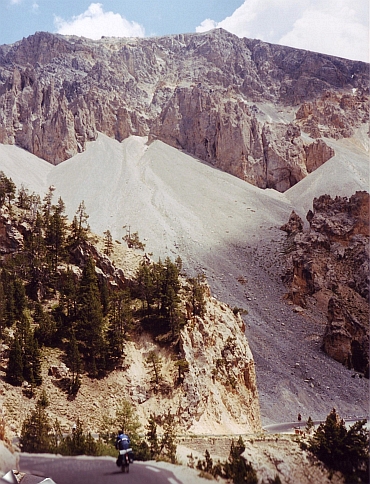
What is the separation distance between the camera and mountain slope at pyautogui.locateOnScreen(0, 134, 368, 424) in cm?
2405

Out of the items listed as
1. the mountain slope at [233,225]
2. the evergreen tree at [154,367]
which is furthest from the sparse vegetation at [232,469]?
the mountain slope at [233,225]

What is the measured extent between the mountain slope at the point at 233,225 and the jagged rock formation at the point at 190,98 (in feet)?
→ 13.2

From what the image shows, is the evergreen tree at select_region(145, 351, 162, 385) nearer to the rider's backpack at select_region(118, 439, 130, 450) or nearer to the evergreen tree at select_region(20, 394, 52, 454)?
the evergreen tree at select_region(20, 394, 52, 454)

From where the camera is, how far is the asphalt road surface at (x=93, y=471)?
13.9 feet

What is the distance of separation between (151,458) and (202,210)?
4784 centimetres

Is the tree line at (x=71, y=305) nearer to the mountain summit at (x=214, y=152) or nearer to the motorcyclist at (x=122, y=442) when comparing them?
the motorcyclist at (x=122, y=442)

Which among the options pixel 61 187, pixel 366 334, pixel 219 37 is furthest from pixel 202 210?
pixel 219 37

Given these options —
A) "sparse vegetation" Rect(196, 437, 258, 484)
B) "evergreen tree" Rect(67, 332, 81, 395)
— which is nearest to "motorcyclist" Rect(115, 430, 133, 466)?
"sparse vegetation" Rect(196, 437, 258, 484)

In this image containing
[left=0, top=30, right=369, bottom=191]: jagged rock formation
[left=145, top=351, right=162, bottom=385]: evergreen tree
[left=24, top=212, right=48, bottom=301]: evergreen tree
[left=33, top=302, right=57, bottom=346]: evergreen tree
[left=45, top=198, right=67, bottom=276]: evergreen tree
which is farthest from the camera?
[left=0, top=30, right=369, bottom=191]: jagged rock formation

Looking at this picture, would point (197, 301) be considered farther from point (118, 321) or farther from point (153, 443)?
point (153, 443)

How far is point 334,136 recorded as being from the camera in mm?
81500

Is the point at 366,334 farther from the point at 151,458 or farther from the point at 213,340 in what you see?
the point at 151,458

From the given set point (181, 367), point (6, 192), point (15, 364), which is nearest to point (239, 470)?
point (15, 364)

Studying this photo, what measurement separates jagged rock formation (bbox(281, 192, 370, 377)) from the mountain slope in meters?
1.49
